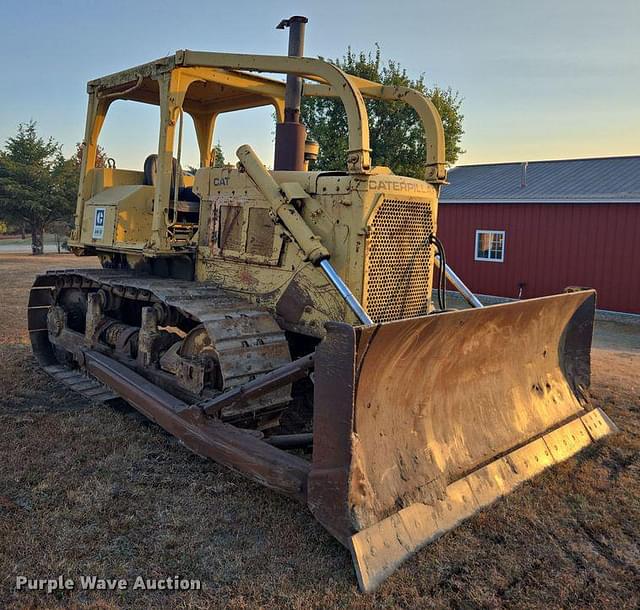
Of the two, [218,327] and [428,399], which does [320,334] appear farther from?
[428,399]

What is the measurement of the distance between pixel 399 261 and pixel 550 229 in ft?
37.7

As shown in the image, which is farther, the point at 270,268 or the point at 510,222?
the point at 510,222

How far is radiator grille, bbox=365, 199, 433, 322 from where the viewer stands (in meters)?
4.32

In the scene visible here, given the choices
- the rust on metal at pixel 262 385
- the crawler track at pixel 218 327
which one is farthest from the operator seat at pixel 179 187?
the rust on metal at pixel 262 385

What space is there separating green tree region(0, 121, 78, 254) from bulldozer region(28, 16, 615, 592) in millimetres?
22237

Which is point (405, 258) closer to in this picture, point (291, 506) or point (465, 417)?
point (465, 417)

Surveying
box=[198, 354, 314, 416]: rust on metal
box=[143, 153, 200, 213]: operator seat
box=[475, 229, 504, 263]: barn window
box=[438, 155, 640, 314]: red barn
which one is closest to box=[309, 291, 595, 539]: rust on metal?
box=[198, 354, 314, 416]: rust on metal

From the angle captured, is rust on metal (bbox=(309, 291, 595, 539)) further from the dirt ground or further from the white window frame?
the white window frame

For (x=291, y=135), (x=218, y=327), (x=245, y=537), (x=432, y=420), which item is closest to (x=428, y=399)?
(x=432, y=420)

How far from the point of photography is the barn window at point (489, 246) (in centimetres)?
1580

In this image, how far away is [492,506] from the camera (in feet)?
11.9

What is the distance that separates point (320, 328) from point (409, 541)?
1719mm

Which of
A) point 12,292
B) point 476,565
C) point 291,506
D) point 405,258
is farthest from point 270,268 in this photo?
point 12,292

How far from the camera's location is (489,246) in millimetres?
16094
